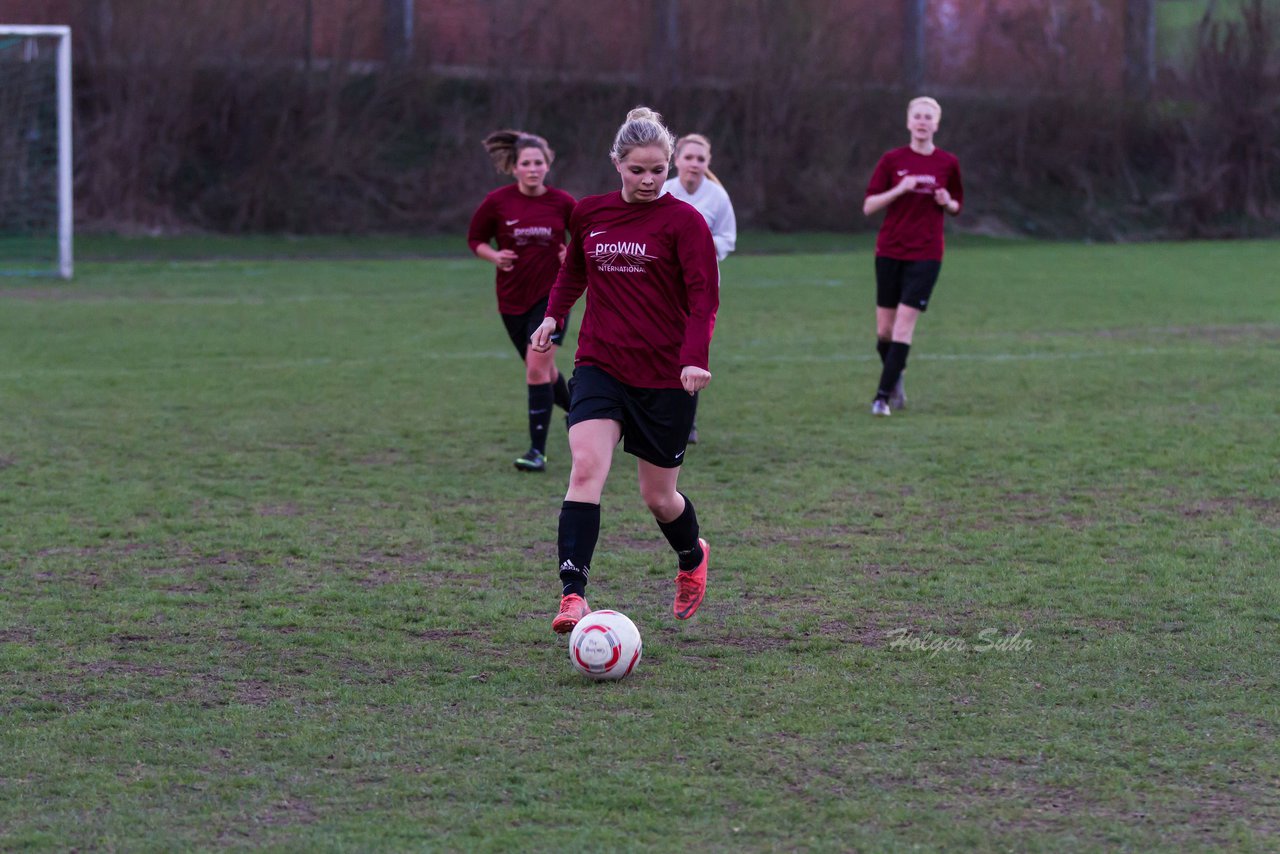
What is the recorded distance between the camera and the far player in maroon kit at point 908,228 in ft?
31.7

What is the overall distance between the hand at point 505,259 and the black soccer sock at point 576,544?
3.43 m

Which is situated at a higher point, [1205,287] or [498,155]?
[498,155]

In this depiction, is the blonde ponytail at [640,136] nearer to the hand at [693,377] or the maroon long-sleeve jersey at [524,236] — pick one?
the hand at [693,377]

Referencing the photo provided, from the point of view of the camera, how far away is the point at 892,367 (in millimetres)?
9750

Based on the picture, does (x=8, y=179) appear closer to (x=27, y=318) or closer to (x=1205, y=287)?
(x=27, y=318)

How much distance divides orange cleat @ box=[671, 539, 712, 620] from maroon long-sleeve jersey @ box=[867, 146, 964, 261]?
16.5 ft

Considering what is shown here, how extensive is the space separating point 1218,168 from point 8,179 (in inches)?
1010

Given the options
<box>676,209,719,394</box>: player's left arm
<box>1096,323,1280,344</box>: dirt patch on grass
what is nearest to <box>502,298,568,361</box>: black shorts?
<box>676,209,719,394</box>: player's left arm

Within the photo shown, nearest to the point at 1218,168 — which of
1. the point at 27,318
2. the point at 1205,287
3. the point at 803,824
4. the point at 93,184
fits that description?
the point at 1205,287

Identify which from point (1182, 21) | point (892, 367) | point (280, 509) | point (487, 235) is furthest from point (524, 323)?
point (1182, 21)

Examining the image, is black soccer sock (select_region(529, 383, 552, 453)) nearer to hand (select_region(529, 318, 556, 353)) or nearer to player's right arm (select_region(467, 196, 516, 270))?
player's right arm (select_region(467, 196, 516, 270))

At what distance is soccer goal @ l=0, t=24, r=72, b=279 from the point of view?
20938 millimetres

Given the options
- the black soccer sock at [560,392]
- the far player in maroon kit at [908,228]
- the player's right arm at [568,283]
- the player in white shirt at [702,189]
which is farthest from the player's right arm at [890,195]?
the player's right arm at [568,283]

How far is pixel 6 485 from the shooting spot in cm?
754
